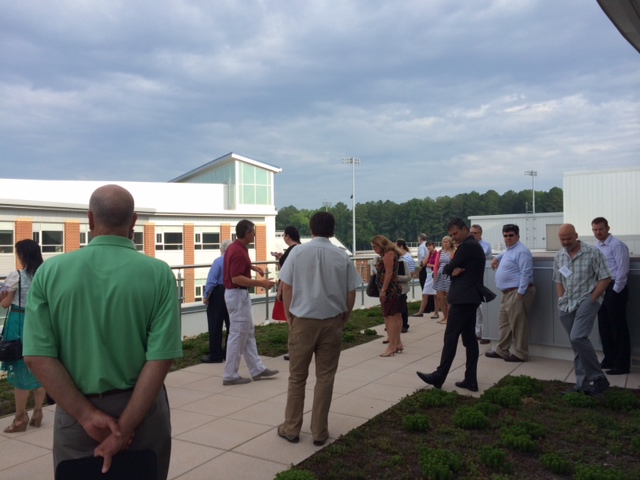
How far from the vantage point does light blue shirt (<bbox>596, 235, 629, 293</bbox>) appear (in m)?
7.12

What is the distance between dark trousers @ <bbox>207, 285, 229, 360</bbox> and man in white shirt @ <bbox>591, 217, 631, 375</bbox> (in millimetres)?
5165

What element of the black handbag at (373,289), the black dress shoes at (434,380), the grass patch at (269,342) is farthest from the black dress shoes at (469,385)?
the grass patch at (269,342)

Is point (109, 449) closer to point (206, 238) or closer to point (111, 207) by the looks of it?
point (111, 207)

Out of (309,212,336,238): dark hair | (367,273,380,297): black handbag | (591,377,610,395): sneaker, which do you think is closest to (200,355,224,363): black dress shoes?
(367,273,380,297): black handbag

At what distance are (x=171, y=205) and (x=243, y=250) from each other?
4309 cm

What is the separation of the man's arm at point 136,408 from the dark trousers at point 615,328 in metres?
6.52

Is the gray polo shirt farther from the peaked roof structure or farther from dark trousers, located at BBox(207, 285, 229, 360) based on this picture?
the peaked roof structure

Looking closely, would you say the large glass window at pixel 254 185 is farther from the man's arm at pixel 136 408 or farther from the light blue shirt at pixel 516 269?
the man's arm at pixel 136 408

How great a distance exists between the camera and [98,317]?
2250 millimetres

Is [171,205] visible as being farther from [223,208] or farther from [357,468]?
[357,468]

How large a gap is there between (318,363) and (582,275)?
315cm

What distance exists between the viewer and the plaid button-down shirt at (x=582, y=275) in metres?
6.04

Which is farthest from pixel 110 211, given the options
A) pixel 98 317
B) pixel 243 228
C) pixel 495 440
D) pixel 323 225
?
pixel 243 228

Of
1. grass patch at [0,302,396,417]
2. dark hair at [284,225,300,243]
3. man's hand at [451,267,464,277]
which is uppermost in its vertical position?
dark hair at [284,225,300,243]
